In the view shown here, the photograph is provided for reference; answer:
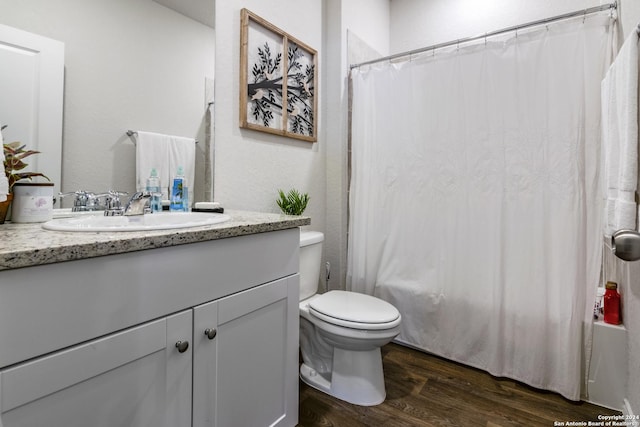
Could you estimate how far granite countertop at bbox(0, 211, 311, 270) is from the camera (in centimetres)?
63

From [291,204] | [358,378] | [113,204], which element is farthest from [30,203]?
[358,378]

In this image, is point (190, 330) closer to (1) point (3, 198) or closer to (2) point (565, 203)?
(1) point (3, 198)

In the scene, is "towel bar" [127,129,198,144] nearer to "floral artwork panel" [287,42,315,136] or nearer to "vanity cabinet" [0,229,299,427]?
"vanity cabinet" [0,229,299,427]

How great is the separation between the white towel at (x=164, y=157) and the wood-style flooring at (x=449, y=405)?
1.17m

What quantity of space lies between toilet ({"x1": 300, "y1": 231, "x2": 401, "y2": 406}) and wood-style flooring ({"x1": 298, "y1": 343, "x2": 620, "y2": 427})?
64 millimetres

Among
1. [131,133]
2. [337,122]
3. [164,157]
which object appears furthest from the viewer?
[337,122]

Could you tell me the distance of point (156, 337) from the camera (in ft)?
2.77

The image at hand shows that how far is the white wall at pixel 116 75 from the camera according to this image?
1.14 m

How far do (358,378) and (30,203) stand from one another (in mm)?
1452

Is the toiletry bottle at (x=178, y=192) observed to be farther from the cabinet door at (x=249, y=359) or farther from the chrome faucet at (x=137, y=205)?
the cabinet door at (x=249, y=359)

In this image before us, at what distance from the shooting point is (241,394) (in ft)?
3.56

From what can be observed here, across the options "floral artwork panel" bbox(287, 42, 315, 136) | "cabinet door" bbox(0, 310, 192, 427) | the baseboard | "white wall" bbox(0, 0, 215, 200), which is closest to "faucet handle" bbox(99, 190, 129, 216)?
"white wall" bbox(0, 0, 215, 200)

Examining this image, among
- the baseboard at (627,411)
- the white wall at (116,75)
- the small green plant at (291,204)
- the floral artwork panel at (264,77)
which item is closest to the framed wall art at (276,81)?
the floral artwork panel at (264,77)

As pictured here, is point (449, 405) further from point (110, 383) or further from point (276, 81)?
point (276, 81)
